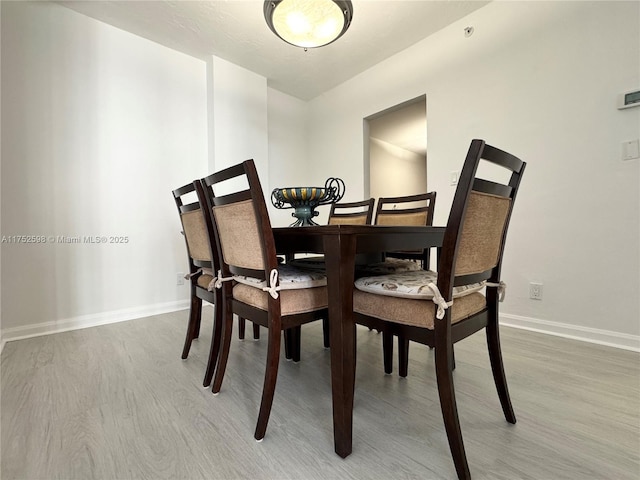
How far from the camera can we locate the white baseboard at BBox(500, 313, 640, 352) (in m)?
1.76

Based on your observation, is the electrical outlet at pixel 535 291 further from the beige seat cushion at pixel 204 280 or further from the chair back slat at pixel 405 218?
the beige seat cushion at pixel 204 280

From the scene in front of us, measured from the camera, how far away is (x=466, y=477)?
2.59 feet

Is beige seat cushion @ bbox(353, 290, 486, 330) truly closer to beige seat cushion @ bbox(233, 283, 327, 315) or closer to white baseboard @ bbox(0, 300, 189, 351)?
beige seat cushion @ bbox(233, 283, 327, 315)

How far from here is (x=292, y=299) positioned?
1051mm

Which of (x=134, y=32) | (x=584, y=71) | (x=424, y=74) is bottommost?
(x=584, y=71)

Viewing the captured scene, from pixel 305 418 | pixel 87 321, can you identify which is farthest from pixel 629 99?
pixel 87 321

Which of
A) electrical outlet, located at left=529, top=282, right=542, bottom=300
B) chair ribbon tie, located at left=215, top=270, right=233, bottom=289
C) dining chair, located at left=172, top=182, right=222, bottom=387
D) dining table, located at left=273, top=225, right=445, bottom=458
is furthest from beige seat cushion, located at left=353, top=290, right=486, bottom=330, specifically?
electrical outlet, located at left=529, top=282, right=542, bottom=300

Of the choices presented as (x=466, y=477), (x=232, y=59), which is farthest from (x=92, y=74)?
(x=466, y=477)

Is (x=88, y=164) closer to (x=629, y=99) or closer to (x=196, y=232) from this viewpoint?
(x=196, y=232)

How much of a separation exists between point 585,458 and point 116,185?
3.35m

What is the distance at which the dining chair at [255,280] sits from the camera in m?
0.97

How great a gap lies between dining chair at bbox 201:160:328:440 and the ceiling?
2172 millimetres

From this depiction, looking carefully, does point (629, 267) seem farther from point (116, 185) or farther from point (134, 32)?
point (134, 32)

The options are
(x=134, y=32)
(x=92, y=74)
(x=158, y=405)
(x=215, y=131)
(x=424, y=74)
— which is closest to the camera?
(x=158, y=405)
